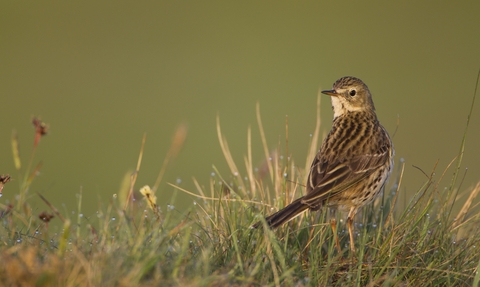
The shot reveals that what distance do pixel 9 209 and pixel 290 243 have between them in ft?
6.05

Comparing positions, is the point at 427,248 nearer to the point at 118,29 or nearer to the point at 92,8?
the point at 118,29

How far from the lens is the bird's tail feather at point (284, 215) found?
4.70 m

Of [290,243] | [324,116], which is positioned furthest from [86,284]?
[324,116]

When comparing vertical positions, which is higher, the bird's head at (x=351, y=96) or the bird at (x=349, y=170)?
the bird's head at (x=351, y=96)

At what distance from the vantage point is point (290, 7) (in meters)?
29.5

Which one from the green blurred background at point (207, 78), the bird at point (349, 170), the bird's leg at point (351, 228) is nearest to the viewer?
the bird's leg at point (351, 228)

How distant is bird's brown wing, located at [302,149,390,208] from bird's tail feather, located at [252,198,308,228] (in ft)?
0.81

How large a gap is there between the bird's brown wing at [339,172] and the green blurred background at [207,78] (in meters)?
5.90

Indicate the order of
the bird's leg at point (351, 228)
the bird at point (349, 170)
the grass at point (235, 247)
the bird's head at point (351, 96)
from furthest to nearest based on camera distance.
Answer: the bird's head at point (351, 96) < the bird at point (349, 170) < the bird's leg at point (351, 228) < the grass at point (235, 247)

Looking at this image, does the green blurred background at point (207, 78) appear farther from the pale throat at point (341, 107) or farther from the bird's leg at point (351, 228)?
the bird's leg at point (351, 228)

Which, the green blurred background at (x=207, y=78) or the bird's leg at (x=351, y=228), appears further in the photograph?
the green blurred background at (x=207, y=78)

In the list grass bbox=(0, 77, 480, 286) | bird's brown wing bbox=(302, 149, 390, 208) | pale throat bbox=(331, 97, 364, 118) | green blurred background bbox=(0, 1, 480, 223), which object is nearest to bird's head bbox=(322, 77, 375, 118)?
pale throat bbox=(331, 97, 364, 118)

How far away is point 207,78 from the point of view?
21.1m

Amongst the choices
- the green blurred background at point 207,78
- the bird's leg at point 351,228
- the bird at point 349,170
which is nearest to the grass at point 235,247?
the bird's leg at point 351,228
